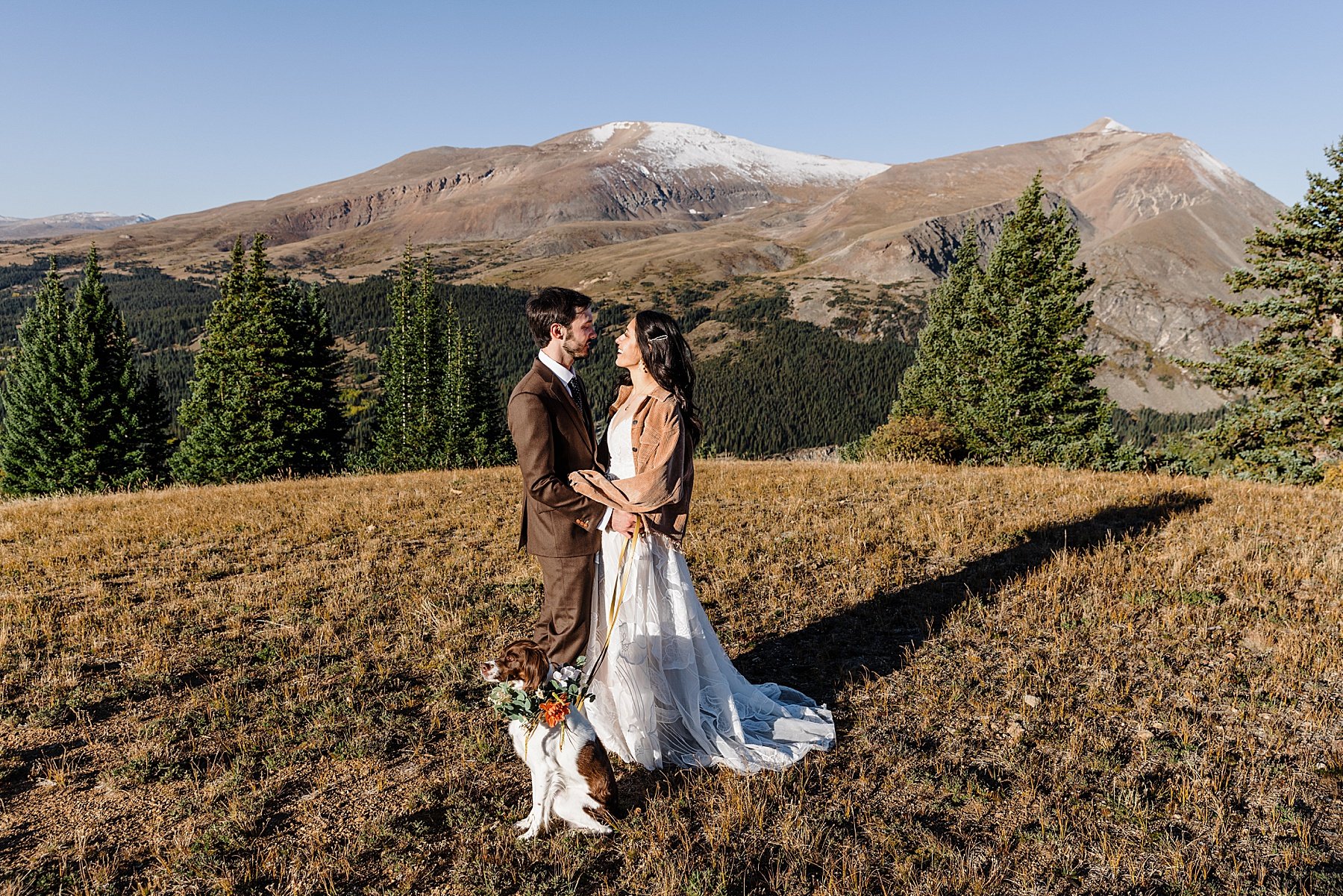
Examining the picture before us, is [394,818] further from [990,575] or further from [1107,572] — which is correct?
[1107,572]

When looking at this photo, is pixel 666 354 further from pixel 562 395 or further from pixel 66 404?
pixel 66 404

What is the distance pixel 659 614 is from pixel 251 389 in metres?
39.6

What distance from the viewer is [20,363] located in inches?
1516

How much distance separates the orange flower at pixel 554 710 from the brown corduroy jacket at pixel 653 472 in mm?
1411

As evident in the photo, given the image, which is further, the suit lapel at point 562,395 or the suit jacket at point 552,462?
the suit lapel at point 562,395

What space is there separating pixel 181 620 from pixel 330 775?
4.91 metres

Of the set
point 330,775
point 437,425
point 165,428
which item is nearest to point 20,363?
point 165,428

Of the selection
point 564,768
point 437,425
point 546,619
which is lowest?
point 437,425

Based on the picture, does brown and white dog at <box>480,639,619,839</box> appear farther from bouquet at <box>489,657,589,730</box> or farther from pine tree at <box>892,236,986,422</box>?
pine tree at <box>892,236,986,422</box>

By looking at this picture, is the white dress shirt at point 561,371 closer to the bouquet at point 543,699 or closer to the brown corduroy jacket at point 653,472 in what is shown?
the brown corduroy jacket at point 653,472

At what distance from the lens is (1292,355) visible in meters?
21.8

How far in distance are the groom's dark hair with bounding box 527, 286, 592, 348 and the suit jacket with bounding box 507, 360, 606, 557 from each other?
28 cm

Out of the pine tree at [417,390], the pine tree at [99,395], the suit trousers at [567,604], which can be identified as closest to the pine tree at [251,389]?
the pine tree at [99,395]

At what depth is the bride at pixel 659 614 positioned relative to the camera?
505 cm
